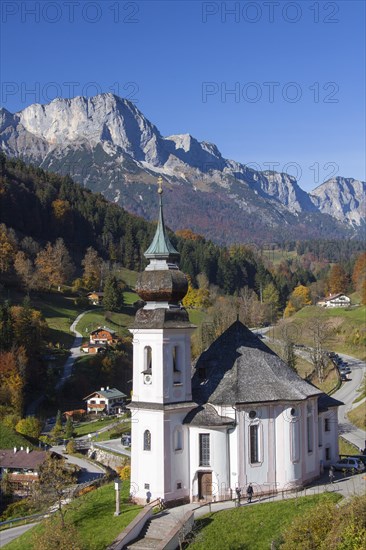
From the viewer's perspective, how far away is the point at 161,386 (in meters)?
34.0

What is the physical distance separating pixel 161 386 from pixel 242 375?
4572 millimetres

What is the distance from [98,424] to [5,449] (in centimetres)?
1470

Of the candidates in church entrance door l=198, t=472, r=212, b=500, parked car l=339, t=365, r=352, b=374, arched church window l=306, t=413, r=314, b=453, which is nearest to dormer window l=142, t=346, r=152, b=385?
church entrance door l=198, t=472, r=212, b=500

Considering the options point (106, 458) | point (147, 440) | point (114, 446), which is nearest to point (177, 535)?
point (147, 440)

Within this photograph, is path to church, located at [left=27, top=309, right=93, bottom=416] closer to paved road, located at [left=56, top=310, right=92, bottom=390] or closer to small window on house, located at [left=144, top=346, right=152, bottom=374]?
paved road, located at [left=56, top=310, right=92, bottom=390]

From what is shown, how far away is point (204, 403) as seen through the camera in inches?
1398

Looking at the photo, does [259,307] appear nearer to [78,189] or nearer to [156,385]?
[78,189]

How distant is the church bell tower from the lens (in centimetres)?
3391

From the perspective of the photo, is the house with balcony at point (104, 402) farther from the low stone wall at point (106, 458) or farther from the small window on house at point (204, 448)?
the small window on house at point (204, 448)

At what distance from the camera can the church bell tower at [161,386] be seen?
3391 cm

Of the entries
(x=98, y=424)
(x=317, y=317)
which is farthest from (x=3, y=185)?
(x=98, y=424)

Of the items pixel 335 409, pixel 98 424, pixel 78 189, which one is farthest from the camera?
pixel 78 189

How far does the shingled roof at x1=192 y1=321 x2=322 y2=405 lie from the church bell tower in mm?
1829

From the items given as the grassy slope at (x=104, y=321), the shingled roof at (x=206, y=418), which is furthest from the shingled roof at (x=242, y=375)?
the grassy slope at (x=104, y=321)
